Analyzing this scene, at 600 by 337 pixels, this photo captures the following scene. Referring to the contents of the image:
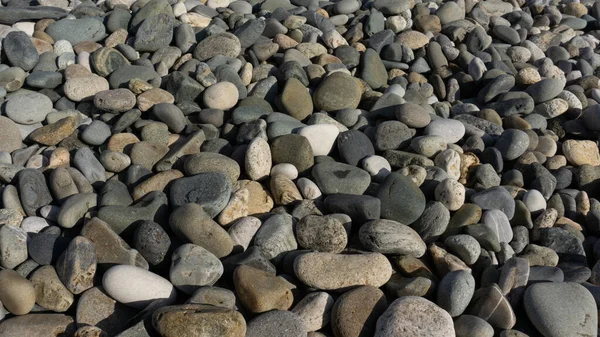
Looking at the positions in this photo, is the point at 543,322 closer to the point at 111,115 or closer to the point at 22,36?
the point at 111,115

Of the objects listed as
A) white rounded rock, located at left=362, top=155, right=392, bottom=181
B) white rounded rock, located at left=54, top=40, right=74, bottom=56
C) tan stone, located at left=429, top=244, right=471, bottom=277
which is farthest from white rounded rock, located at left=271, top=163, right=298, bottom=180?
white rounded rock, located at left=54, top=40, right=74, bottom=56

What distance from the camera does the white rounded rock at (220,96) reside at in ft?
11.3

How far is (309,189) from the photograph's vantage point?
2.80 metres

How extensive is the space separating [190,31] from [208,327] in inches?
108

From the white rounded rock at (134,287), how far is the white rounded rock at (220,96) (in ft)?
4.73

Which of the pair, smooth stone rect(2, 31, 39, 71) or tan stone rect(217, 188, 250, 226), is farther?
smooth stone rect(2, 31, 39, 71)

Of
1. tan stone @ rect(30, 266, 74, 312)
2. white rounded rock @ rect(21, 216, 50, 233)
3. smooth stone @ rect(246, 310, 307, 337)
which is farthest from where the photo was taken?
white rounded rock @ rect(21, 216, 50, 233)

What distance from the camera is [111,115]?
3.37 meters

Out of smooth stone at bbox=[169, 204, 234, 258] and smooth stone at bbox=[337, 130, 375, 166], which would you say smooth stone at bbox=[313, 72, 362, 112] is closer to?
smooth stone at bbox=[337, 130, 375, 166]

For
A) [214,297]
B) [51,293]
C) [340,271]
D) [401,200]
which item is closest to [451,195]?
[401,200]

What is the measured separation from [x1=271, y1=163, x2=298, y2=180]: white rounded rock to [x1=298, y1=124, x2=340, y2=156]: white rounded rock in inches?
9.4

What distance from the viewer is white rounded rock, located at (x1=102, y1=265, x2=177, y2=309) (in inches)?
86.0

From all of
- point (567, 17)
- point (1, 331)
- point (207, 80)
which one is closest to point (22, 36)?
point (207, 80)

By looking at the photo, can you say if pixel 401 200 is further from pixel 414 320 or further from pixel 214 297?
pixel 214 297
